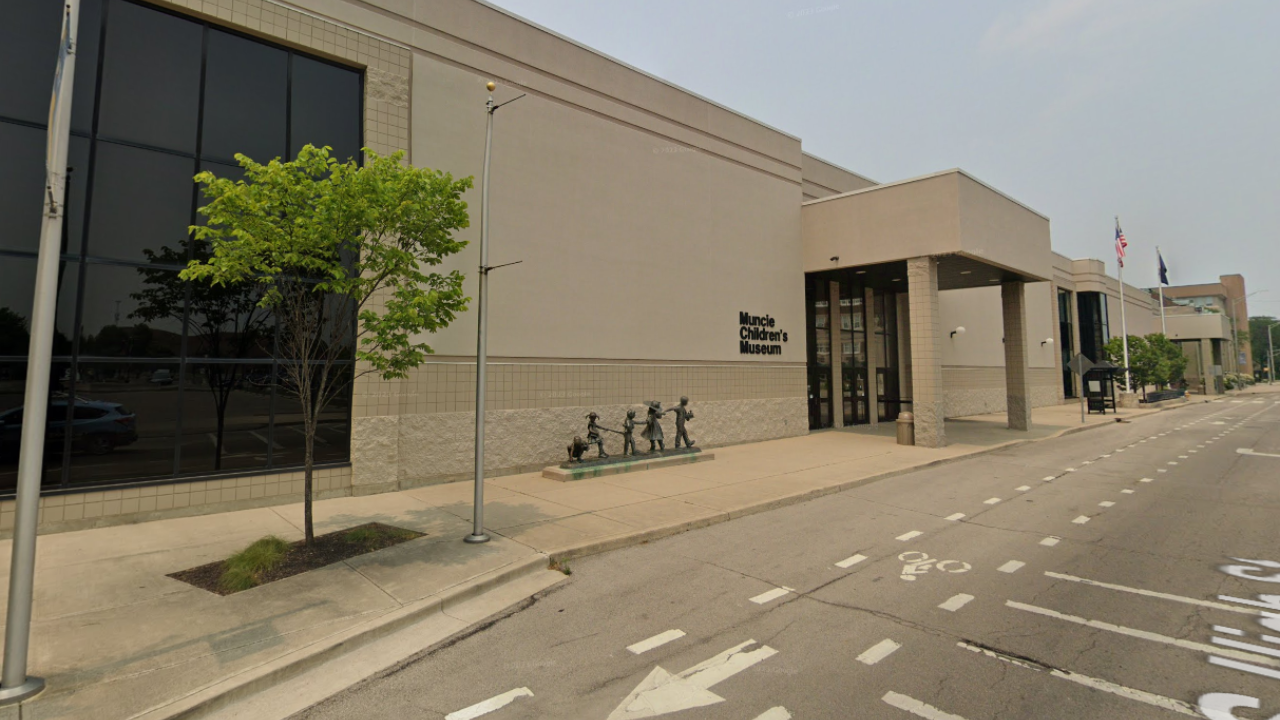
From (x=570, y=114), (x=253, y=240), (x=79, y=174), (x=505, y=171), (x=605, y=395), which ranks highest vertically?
(x=570, y=114)

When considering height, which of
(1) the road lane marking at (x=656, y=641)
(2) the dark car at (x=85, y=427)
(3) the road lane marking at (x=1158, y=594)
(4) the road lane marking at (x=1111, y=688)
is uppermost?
(2) the dark car at (x=85, y=427)

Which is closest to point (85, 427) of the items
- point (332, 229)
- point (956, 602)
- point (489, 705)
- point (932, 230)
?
point (332, 229)

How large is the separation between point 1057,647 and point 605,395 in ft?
36.4

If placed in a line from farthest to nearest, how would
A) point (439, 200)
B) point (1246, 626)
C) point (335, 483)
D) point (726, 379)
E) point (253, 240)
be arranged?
point (726, 379) < point (335, 483) < point (439, 200) < point (253, 240) < point (1246, 626)

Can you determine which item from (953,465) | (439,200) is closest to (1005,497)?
(953,465)

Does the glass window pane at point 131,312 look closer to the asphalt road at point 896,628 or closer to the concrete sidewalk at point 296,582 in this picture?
Result: the concrete sidewalk at point 296,582

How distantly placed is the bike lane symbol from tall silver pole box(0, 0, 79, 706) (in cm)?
779

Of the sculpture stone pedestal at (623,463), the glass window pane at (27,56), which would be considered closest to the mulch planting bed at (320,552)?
the sculpture stone pedestal at (623,463)

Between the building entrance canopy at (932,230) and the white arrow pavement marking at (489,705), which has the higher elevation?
the building entrance canopy at (932,230)

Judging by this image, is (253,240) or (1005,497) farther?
(1005,497)

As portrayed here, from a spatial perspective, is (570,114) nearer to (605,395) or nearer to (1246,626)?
(605,395)

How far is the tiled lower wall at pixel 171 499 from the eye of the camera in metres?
8.18

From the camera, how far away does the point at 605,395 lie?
1482 centimetres

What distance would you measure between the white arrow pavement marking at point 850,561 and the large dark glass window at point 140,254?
29.8ft
